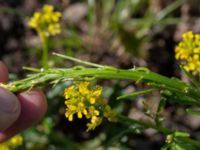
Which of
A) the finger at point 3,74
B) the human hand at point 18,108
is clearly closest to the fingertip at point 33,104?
the human hand at point 18,108

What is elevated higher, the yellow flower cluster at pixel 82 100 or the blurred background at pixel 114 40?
the yellow flower cluster at pixel 82 100

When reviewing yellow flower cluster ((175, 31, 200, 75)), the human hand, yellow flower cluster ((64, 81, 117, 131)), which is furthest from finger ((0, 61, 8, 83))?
yellow flower cluster ((175, 31, 200, 75))

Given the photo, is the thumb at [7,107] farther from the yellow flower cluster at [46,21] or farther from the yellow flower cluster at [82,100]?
the yellow flower cluster at [46,21]

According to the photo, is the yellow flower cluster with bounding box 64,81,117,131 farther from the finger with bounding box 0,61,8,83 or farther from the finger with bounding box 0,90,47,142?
the finger with bounding box 0,61,8,83

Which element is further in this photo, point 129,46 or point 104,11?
point 104,11

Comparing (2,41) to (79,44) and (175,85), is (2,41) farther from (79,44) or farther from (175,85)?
(175,85)

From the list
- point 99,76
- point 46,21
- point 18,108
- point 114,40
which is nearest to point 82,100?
point 99,76

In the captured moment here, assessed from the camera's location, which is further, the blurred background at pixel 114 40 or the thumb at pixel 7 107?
the blurred background at pixel 114 40

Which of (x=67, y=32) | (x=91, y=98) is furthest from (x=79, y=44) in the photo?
(x=91, y=98)
